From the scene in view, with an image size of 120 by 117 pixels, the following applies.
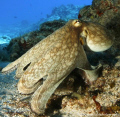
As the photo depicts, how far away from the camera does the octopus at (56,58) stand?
2.46 meters

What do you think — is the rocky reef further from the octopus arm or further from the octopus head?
the octopus head

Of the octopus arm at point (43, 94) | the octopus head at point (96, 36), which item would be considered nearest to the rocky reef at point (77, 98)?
the octopus arm at point (43, 94)

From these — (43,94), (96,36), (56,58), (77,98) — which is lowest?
(77,98)

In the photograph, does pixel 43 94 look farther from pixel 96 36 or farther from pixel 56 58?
pixel 96 36

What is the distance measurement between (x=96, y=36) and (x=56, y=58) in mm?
1010

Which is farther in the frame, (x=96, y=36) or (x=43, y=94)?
(x=96, y=36)

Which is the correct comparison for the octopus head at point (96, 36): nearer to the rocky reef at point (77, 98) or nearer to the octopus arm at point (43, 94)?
the rocky reef at point (77, 98)

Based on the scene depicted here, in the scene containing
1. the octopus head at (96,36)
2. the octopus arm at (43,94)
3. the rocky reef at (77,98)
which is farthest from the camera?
the octopus head at (96,36)

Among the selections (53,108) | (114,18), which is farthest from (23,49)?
(53,108)

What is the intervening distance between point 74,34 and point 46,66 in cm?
87

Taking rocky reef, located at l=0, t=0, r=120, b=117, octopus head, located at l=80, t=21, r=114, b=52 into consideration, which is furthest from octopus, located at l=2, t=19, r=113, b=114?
rocky reef, located at l=0, t=0, r=120, b=117

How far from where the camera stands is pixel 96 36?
2752 mm

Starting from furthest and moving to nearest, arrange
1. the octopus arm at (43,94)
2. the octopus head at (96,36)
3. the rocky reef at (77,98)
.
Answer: the octopus head at (96,36) < the rocky reef at (77,98) < the octopus arm at (43,94)

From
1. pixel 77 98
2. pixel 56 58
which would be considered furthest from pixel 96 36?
pixel 77 98
